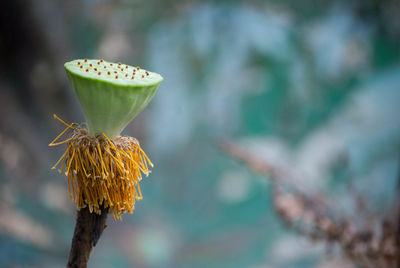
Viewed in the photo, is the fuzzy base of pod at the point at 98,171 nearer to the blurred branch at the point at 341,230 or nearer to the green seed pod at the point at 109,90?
the green seed pod at the point at 109,90

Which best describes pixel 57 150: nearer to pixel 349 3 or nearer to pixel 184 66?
pixel 184 66

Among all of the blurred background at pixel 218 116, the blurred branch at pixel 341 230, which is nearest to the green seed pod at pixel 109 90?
the blurred branch at pixel 341 230

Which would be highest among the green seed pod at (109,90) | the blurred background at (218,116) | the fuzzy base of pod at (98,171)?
the blurred background at (218,116)

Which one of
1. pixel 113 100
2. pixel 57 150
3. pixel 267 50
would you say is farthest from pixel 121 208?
pixel 267 50

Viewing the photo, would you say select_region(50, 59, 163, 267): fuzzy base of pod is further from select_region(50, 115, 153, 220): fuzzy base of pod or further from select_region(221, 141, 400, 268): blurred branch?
select_region(221, 141, 400, 268): blurred branch

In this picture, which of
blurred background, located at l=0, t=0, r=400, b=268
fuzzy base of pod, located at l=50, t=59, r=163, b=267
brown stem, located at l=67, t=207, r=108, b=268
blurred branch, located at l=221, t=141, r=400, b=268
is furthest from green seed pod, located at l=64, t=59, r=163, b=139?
blurred background, located at l=0, t=0, r=400, b=268

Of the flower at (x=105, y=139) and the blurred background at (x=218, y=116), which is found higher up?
the blurred background at (x=218, y=116)

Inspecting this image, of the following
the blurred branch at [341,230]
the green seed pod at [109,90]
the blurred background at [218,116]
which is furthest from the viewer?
the blurred background at [218,116]
